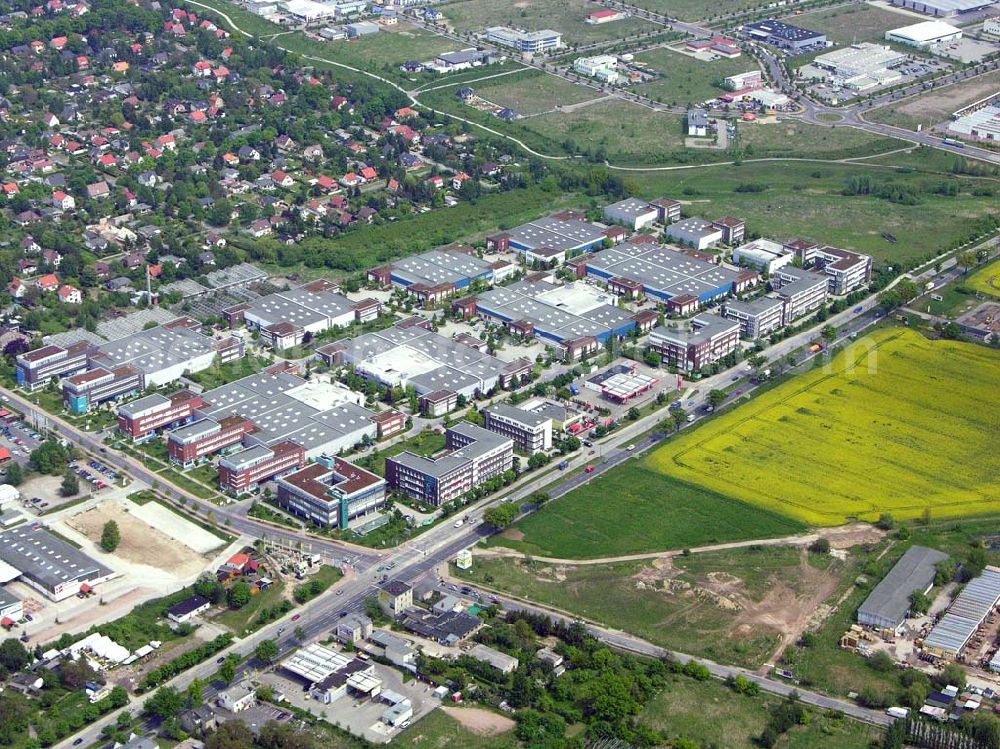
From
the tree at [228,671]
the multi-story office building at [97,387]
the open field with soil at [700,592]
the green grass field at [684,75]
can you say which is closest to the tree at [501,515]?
the open field with soil at [700,592]

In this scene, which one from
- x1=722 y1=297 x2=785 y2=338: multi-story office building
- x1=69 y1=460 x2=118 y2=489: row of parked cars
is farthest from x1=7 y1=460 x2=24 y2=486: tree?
x1=722 y1=297 x2=785 y2=338: multi-story office building

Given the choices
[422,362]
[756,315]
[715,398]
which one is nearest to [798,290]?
[756,315]

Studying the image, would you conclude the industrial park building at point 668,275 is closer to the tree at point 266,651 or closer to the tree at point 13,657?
the tree at point 266,651

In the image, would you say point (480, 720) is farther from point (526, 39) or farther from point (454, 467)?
point (526, 39)

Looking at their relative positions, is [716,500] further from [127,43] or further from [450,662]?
[127,43]

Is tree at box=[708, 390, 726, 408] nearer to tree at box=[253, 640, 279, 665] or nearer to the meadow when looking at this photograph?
the meadow

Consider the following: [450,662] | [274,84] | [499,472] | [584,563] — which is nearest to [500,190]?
[274,84]
